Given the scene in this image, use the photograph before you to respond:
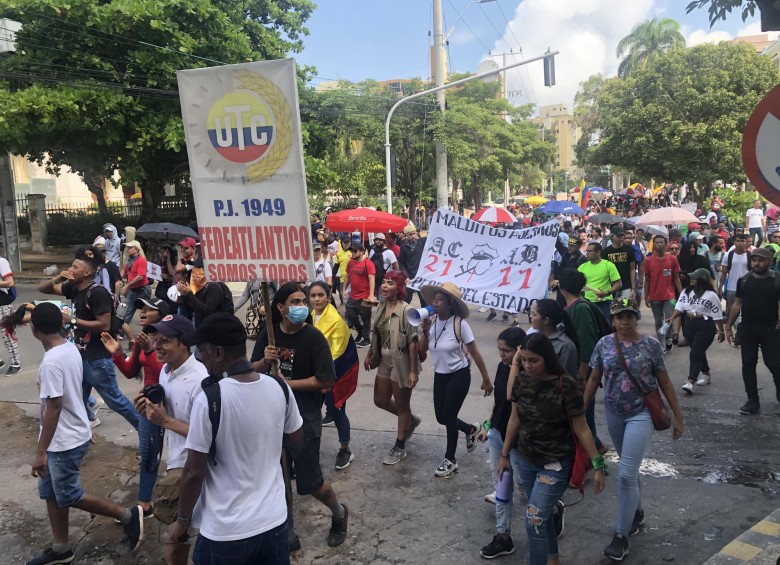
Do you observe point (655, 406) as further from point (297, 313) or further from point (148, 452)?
point (148, 452)

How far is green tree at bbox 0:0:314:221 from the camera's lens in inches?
699

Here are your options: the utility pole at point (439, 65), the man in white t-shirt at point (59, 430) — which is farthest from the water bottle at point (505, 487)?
the utility pole at point (439, 65)

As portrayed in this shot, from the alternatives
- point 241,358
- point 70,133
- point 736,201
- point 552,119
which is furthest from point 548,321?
point 552,119

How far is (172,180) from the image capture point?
2438cm

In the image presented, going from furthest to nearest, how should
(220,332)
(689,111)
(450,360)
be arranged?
(689,111)
(450,360)
(220,332)

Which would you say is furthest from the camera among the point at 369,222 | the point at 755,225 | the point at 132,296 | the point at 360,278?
the point at 755,225

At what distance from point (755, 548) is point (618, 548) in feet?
2.69

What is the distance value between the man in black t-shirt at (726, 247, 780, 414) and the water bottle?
3795mm

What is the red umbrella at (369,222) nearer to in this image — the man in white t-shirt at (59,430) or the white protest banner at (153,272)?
the white protest banner at (153,272)

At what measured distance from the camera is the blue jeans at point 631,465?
13.6ft

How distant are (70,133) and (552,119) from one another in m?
162

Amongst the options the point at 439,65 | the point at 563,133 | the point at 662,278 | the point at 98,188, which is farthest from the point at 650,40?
the point at 563,133

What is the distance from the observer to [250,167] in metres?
4.19

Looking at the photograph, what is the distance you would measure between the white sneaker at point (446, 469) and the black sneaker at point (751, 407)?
3262 millimetres
